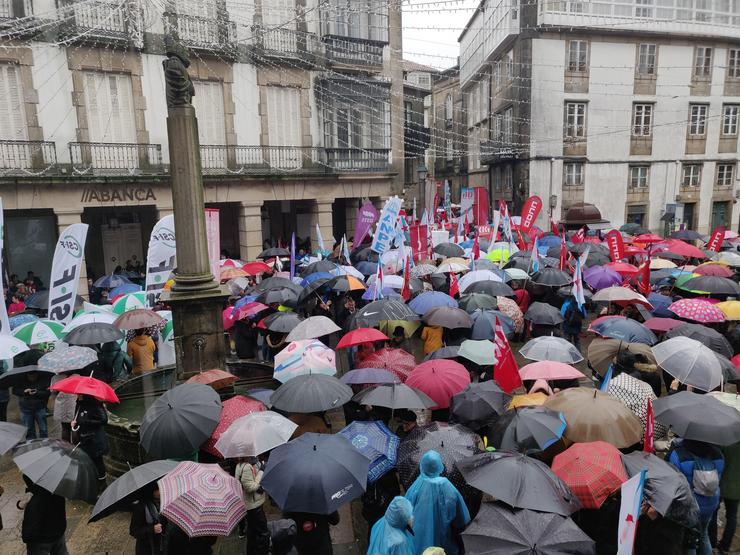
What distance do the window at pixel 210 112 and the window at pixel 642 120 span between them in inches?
867

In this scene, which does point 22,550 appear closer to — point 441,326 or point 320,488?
point 320,488

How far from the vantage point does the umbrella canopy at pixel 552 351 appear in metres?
7.54

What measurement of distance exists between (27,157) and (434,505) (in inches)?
723

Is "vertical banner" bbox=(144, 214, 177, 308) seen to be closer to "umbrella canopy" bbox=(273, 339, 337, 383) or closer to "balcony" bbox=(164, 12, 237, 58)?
"umbrella canopy" bbox=(273, 339, 337, 383)

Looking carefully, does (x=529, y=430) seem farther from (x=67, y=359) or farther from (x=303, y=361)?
(x=67, y=359)

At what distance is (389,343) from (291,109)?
1551 cm

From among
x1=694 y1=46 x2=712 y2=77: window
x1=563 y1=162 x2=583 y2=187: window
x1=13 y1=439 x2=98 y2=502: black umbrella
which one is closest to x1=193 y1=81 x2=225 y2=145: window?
x1=13 y1=439 x2=98 y2=502: black umbrella

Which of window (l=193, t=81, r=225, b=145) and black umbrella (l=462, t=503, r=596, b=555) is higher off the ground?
window (l=193, t=81, r=225, b=145)

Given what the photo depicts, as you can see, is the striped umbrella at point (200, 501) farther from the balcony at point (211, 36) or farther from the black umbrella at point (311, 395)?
the balcony at point (211, 36)

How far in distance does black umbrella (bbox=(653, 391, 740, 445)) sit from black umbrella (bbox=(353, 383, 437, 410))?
7.60 ft

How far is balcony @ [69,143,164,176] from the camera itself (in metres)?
18.5

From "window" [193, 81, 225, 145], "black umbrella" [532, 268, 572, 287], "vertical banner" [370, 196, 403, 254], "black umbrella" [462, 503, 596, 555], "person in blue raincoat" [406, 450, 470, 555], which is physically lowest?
"person in blue raincoat" [406, 450, 470, 555]

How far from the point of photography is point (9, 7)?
16.8 metres

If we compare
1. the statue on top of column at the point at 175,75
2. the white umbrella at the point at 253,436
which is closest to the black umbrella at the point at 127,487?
the white umbrella at the point at 253,436
